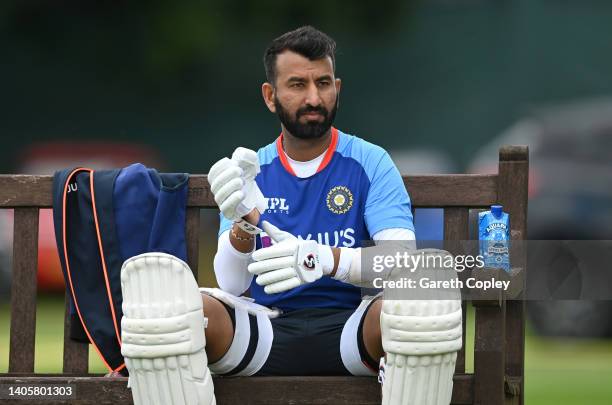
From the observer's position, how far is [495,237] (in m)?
4.30

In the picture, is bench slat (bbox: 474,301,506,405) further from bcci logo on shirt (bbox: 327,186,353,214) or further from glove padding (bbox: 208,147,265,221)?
glove padding (bbox: 208,147,265,221)

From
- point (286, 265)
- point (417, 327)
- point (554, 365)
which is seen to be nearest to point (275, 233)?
point (286, 265)

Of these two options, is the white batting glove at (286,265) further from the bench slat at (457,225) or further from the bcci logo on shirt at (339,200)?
the bench slat at (457,225)

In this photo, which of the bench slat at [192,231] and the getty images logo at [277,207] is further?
the bench slat at [192,231]

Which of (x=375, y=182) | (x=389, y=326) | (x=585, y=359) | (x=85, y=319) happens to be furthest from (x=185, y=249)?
(x=585, y=359)

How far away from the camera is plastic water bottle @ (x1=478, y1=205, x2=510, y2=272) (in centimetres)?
427

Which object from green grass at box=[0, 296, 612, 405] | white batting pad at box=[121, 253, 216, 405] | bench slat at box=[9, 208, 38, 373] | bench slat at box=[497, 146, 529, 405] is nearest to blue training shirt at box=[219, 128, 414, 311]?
bench slat at box=[497, 146, 529, 405]

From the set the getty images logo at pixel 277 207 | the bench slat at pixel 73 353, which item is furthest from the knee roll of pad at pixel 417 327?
the bench slat at pixel 73 353

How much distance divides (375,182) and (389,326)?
2.34ft

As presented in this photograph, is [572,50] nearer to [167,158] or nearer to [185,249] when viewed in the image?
[167,158]

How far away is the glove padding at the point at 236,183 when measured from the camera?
164 inches

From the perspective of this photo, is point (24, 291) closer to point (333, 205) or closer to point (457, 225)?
point (333, 205)

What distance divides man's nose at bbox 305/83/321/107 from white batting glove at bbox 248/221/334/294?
0.59 metres

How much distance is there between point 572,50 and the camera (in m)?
17.8
